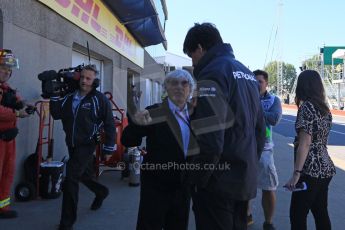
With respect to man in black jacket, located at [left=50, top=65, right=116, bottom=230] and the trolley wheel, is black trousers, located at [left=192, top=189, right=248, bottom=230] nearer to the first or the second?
man in black jacket, located at [left=50, top=65, right=116, bottom=230]

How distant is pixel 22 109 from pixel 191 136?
115 inches

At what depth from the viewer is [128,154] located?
7648 millimetres

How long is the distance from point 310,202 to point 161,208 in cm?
137

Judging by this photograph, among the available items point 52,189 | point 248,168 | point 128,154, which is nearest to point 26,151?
point 52,189

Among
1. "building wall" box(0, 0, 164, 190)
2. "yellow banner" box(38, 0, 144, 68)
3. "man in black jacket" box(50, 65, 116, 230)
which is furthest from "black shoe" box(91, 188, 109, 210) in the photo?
"yellow banner" box(38, 0, 144, 68)

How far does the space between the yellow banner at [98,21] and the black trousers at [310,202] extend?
16.7 feet

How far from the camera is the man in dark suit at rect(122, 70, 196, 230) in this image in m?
3.40

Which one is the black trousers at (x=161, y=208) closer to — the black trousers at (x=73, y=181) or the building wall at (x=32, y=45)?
the black trousers at (x=73, y=181)

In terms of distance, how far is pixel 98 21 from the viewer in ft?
34.9

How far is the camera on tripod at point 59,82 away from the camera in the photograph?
5.05 metres

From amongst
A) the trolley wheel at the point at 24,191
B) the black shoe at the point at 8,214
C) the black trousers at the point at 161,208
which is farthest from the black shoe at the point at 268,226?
the trolley wheel at the point at 24,191

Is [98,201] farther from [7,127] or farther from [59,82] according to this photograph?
[59,82]

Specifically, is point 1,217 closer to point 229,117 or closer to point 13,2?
point 13,2

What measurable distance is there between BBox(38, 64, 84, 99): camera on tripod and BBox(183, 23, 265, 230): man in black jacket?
266cm
